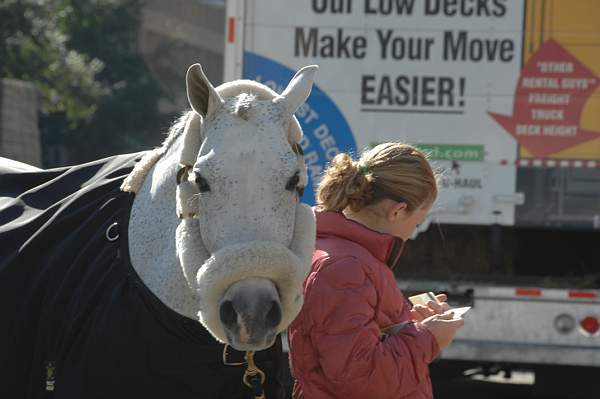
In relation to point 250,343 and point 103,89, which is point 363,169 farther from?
point 103,89

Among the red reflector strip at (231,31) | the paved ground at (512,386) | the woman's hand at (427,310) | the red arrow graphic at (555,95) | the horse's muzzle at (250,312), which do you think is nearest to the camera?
the horse's muzzle at (250,312)

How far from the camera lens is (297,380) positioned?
329cm

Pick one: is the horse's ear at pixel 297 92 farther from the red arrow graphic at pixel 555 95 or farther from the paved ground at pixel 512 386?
the paved ground at pixel 512 386

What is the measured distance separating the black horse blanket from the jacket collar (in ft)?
1.38

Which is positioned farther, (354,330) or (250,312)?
(354,330)

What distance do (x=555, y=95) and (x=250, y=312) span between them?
4.35m

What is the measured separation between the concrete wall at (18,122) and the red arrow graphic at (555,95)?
31.7 ft

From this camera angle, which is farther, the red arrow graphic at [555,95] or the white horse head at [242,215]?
the red arrow graphic at [555,95]

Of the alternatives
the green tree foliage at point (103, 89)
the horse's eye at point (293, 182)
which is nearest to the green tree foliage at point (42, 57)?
the green tree foliage at point (103, 89)

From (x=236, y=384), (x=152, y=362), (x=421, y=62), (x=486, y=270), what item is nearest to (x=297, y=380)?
(x=236, y=384)

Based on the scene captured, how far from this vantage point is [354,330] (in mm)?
3051

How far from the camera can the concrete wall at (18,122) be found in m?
15.5

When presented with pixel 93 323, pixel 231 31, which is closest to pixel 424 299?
pixel 93 323

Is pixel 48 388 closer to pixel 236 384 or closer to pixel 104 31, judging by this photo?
pixel 236 384
